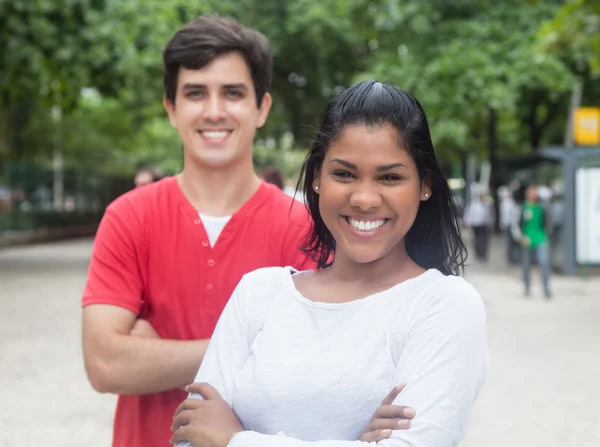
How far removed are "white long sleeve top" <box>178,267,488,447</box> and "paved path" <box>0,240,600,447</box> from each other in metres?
4.43

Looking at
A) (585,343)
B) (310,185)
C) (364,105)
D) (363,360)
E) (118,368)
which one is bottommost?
(585,343)

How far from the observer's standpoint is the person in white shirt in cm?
183

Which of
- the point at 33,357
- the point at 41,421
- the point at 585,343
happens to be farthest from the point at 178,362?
the point at 585,343

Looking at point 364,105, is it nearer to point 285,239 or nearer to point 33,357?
point 285,239

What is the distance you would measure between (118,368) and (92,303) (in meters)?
0.18

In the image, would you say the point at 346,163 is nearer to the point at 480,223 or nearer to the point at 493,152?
the point at 480,223

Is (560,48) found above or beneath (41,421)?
above

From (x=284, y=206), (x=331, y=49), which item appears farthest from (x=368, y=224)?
(x=331, y=49)

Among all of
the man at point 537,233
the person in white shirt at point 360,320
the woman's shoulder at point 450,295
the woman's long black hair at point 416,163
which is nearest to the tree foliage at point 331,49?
the man at point 537,233

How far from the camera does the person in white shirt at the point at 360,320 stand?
1834mm

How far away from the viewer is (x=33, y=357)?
9.62m

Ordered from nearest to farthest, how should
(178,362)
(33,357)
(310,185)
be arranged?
(310,185)
(178,362)
(33,357)

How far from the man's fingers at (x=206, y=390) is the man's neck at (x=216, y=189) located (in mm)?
743

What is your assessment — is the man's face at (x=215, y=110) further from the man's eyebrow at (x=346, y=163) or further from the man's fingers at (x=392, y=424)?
the man's fingers at (x=392, y=424)
